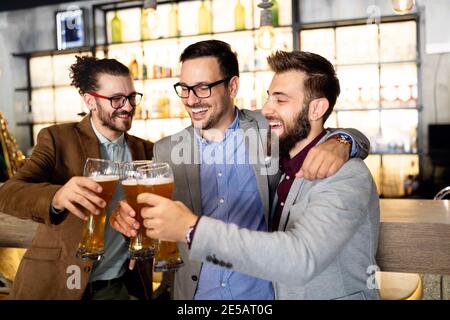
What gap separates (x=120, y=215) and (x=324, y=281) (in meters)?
0.52

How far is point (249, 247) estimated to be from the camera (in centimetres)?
99

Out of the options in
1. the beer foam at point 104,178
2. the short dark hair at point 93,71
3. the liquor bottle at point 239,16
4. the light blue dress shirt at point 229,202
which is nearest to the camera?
the beer foam at point 104,178

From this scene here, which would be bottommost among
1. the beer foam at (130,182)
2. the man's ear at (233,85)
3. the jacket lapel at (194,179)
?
the jacket lapel at (194,179)

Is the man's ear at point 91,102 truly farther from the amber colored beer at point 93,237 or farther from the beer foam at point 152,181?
the beer foam at point 152,181

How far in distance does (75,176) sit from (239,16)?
10.1ft

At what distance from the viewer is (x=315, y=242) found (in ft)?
3.34

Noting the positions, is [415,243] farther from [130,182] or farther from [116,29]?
[116,29]

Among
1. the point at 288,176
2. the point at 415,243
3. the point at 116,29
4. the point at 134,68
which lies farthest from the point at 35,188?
the point at 116,29

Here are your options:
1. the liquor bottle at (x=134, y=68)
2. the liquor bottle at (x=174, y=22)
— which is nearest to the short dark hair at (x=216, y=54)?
the liquor bottle at (x=174, y=22)

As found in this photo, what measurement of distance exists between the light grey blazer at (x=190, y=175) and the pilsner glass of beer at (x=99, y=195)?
351 mm

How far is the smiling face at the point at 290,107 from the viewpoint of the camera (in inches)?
54.0

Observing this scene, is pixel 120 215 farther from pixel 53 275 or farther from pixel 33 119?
pixel 33 119

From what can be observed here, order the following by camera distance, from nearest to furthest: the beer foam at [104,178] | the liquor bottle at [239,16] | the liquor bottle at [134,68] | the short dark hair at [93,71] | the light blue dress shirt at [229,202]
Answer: the beer foam at [104,178] < the light blue dress shirt at [229,202] < the short dark hair at [93,71] < the liquor bottle at [239,16] < the liquor bottle at [134,68]
